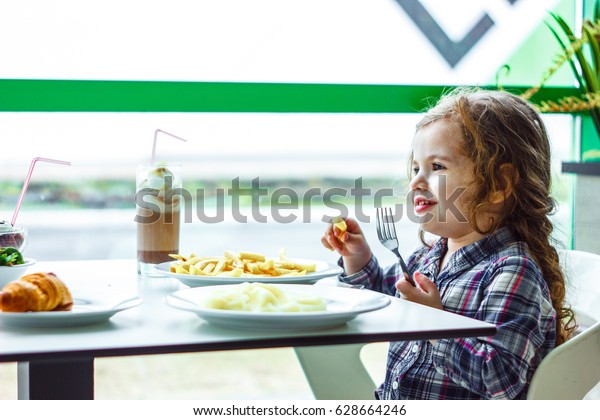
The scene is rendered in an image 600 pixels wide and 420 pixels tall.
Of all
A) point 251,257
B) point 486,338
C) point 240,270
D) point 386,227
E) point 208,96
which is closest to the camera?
point 486,338

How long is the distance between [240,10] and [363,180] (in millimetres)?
875

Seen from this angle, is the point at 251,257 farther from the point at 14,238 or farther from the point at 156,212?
the point at 14,238

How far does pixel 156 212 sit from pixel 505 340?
2.25 feet

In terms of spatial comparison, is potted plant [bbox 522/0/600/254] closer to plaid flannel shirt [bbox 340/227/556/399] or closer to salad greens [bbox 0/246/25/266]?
plaid flannel shirt [bbox 340/227/556/399]

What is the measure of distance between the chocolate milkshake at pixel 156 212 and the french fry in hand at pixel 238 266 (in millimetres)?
68

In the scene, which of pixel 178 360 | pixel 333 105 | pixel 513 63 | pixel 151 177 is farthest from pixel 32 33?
pixel 513 63

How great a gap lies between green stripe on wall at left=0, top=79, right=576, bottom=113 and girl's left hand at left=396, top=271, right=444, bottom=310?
1.41 metres

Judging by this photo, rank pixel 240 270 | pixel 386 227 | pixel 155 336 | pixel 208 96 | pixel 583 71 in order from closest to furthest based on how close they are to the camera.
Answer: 1. pixel 155 336
2. pixel 240 270
3. pixel 386 227
4. pixel 208 96
5. pixel 583 71

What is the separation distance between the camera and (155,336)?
827mm

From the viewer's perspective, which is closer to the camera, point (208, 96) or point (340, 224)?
point (340, 224)

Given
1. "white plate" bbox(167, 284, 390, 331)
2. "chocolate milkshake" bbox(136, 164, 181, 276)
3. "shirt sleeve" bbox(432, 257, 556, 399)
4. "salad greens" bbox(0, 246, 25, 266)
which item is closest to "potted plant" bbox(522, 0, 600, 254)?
"shirt sleeve" bbox(432, 257, 556, 399)

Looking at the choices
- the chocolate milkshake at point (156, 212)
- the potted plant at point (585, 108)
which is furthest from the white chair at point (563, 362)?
the potted plant at point (585, 108)

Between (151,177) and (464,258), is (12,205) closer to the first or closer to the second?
(151,177)

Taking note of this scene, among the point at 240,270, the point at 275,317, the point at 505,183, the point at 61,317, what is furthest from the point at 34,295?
the point at 505,183
